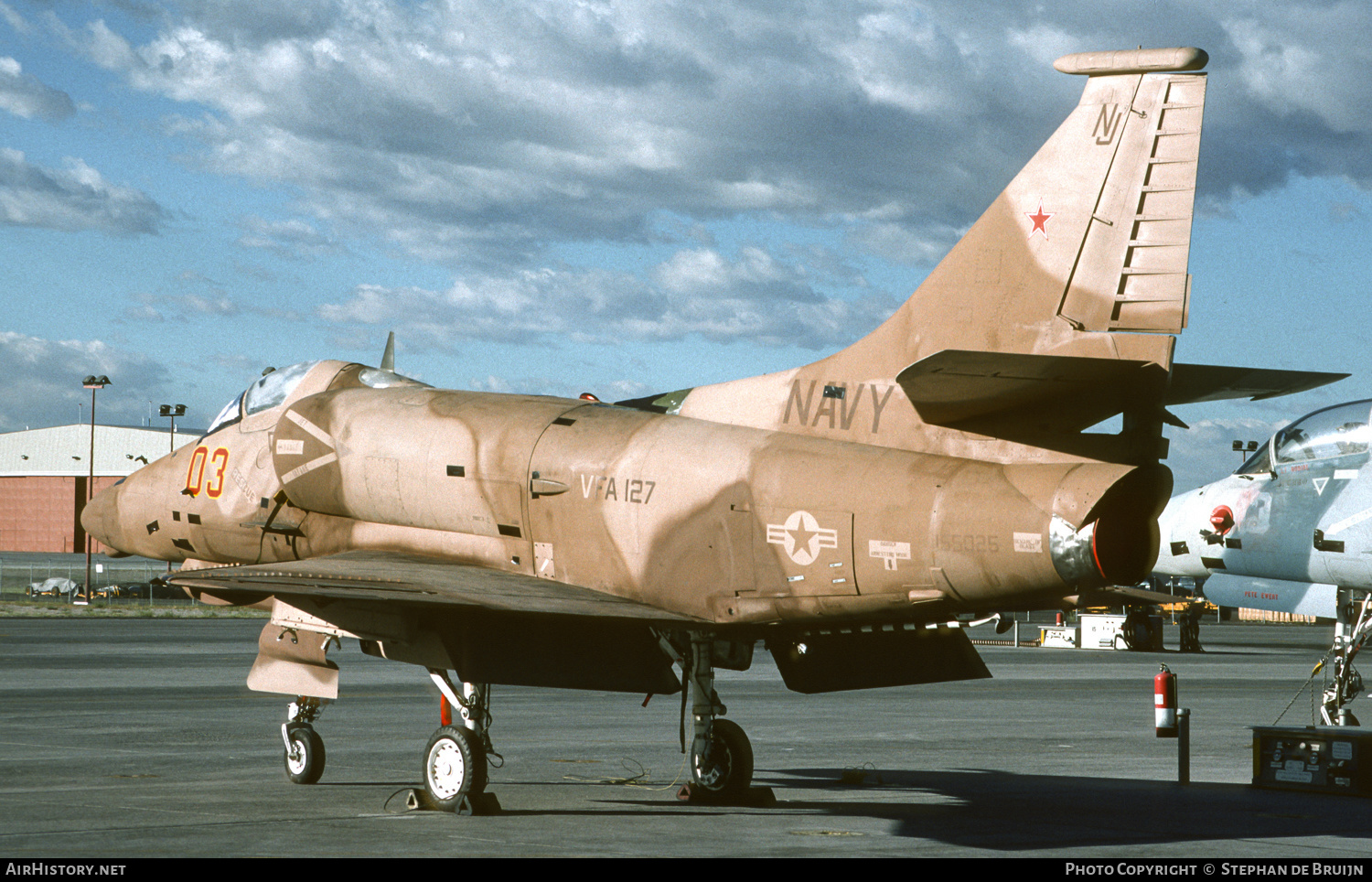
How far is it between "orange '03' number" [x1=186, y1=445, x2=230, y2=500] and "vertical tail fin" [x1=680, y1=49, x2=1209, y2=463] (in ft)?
23.1

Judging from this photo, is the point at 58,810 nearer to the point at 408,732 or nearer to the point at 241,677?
the point at 408,732

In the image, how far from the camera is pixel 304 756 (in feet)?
46.2

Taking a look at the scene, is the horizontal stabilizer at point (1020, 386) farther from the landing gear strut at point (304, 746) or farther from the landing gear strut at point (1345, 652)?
the landing gear strut at point (304, 746)

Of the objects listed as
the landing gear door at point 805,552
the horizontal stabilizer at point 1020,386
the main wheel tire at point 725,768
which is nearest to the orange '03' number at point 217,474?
the main wheel tire at point 725,768

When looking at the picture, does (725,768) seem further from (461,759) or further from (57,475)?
(57,475)

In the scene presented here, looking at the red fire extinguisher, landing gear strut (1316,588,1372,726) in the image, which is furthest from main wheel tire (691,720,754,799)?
landing gear strut (1316,588,1372,726)

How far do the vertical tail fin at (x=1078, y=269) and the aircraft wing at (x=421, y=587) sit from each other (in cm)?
242

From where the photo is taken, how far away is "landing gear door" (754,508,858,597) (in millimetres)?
10617

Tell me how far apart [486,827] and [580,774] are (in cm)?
382

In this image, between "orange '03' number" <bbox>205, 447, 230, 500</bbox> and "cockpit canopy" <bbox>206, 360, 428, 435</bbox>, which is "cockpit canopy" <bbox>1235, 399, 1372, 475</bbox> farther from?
"orange '03' number" <bbox>205, 447, 230, 500</bbox>

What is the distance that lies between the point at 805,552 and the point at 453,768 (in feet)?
12.2

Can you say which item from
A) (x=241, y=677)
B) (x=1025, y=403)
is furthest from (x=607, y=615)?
(x=241, y=677)

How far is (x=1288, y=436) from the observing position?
668 inches

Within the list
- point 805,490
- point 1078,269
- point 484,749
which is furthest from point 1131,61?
point 484,749
